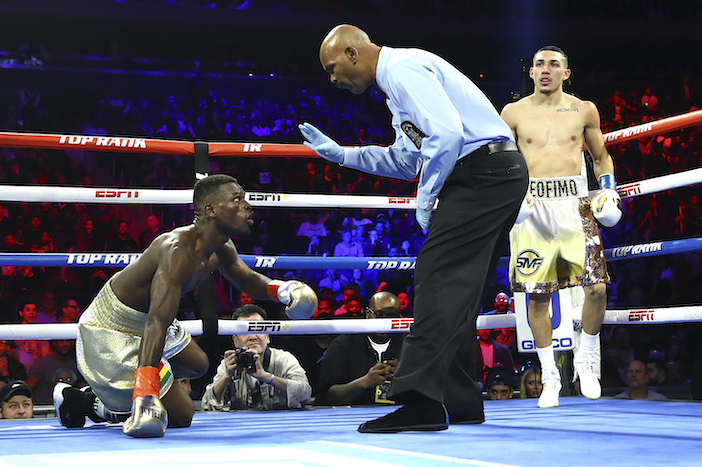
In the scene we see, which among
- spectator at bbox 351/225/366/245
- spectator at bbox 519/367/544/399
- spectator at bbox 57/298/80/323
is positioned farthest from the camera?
spectator at bbox 351/225/366/245

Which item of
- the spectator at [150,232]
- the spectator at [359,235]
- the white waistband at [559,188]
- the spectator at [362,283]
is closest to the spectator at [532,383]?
the white waistband at [559,188]

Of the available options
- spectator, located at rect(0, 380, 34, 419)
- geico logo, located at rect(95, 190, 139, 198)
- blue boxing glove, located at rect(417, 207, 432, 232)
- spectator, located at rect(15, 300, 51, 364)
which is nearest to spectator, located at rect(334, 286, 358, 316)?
spectator, located at rect(15, 300, 51, 364)

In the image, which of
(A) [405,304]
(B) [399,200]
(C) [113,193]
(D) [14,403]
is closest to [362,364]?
(B) [399,200]

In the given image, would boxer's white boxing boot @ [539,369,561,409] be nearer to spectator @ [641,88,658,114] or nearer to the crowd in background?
the crowd in background

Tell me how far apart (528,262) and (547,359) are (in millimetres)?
354

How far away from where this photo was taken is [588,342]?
2609mm

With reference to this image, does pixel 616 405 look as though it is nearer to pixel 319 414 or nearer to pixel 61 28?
pixel 319 414

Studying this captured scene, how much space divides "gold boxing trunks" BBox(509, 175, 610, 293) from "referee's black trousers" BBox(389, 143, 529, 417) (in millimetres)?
933

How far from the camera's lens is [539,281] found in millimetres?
2576

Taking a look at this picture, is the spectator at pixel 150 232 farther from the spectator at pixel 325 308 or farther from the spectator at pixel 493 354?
the spectator at pixel 493 354

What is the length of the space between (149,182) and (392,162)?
188 inches

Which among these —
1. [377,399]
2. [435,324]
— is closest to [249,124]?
[377,399]

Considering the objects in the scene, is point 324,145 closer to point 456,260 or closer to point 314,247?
point 456,260

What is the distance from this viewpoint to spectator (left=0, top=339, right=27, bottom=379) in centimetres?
435
